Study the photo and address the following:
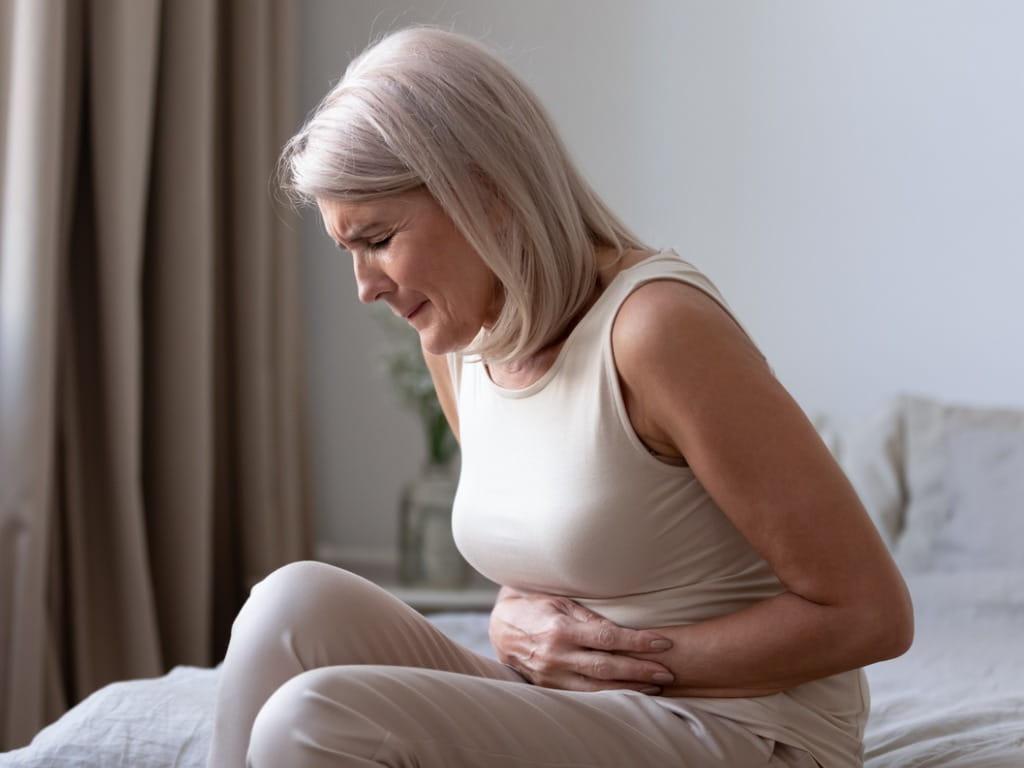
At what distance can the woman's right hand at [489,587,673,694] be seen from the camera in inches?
45.8

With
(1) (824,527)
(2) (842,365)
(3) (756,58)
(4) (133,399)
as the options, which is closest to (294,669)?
(1) (824,527)

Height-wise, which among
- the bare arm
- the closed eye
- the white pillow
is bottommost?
the white pillow

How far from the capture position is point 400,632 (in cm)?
119

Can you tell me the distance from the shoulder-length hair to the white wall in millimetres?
1557

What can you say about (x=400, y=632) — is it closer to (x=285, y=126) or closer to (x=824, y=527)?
(x=824, y=527)

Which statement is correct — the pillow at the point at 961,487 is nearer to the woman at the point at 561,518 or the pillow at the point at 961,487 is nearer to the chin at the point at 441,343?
the woman at the point at 561,518

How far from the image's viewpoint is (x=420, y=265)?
124 centimetres

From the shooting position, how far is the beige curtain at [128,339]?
7.15 ft

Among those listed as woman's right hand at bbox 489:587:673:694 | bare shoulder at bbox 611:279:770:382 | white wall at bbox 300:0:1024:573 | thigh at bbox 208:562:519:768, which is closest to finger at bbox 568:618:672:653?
woman's right hand at bbox 489:587:673:694

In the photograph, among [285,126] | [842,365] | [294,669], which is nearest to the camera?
[294,669]

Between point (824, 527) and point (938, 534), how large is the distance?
53.3 inches

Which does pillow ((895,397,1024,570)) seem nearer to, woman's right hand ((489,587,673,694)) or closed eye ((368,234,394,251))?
woman's right hand ((489,587,673,694))

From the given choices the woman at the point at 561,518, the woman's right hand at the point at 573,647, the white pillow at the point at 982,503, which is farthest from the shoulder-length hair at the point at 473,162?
the white pillow at the point at 982,503

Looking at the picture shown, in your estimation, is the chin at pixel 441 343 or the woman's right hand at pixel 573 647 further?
the chin at pixel 441 343
